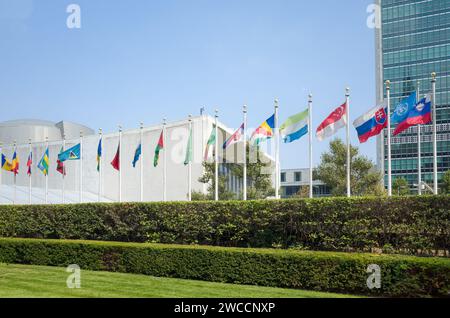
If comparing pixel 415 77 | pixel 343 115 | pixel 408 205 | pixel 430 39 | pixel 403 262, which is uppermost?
pixel 430 39

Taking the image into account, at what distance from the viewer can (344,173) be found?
36625 mm

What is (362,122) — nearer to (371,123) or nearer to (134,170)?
(371,123)

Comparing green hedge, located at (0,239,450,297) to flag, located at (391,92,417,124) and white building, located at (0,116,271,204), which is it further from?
white building, located at (0,116,271,204)

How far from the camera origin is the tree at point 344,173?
36.6 metres

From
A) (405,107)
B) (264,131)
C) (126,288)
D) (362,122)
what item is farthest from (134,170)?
(405,107)

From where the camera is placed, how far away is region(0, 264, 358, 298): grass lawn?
577 inches

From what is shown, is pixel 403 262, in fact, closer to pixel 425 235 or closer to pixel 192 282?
pixel 425 235

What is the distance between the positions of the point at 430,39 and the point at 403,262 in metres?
77.6

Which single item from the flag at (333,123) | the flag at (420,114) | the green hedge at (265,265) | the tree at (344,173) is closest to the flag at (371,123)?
the flag at (333,123)

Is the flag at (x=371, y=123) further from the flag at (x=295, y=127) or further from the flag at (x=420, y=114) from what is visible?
the flag at (x=295, y=127)

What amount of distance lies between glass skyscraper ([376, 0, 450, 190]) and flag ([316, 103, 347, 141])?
61.3 m

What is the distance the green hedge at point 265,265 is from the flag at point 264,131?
19.2ft
